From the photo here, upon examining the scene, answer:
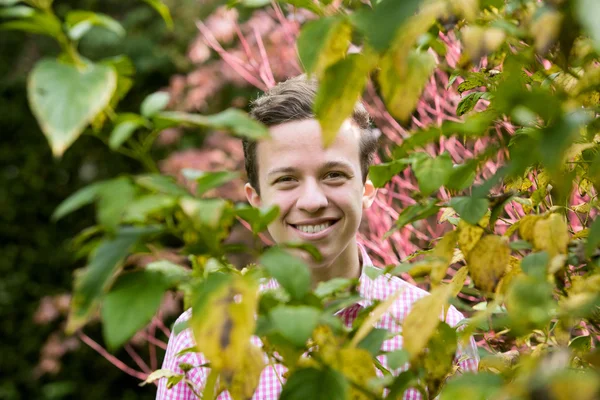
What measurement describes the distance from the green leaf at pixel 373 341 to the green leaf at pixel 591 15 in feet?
1.17

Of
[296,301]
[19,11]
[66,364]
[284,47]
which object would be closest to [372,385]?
[296,301]

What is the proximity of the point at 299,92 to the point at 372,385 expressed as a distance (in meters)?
1.13

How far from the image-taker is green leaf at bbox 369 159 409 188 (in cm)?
86

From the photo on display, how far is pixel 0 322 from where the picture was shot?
5363 millimetres

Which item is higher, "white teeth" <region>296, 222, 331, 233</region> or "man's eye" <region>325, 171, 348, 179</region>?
"man's eye" <region>325, 171, 348, 179</region>

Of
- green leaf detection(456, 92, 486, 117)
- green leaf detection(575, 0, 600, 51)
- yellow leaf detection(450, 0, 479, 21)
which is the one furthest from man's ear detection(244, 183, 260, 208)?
green leaf detection(575, 0, 600, 51)

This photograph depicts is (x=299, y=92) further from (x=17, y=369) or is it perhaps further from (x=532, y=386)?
(x=17, y=369)

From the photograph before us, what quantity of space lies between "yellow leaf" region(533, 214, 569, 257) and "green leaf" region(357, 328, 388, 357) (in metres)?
0.18

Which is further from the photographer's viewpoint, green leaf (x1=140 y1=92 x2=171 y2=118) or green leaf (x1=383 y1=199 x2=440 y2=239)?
green leaf (x1=383 y1=199 x2=440 y2=239)

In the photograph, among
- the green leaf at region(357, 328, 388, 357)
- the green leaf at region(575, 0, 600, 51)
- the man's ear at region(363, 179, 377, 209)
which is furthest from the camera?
the man's ear at region(363, 179, 377, 209)

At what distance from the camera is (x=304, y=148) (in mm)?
1546

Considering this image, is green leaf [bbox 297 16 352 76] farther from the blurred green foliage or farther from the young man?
the blurred green foliage

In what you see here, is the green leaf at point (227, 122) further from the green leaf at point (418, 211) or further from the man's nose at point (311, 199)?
the man's nose at point (311, 199)

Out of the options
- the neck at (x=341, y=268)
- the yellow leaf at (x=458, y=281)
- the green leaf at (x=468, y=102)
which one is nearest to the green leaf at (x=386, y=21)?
the yellow leaf at (x=458, y=281)
